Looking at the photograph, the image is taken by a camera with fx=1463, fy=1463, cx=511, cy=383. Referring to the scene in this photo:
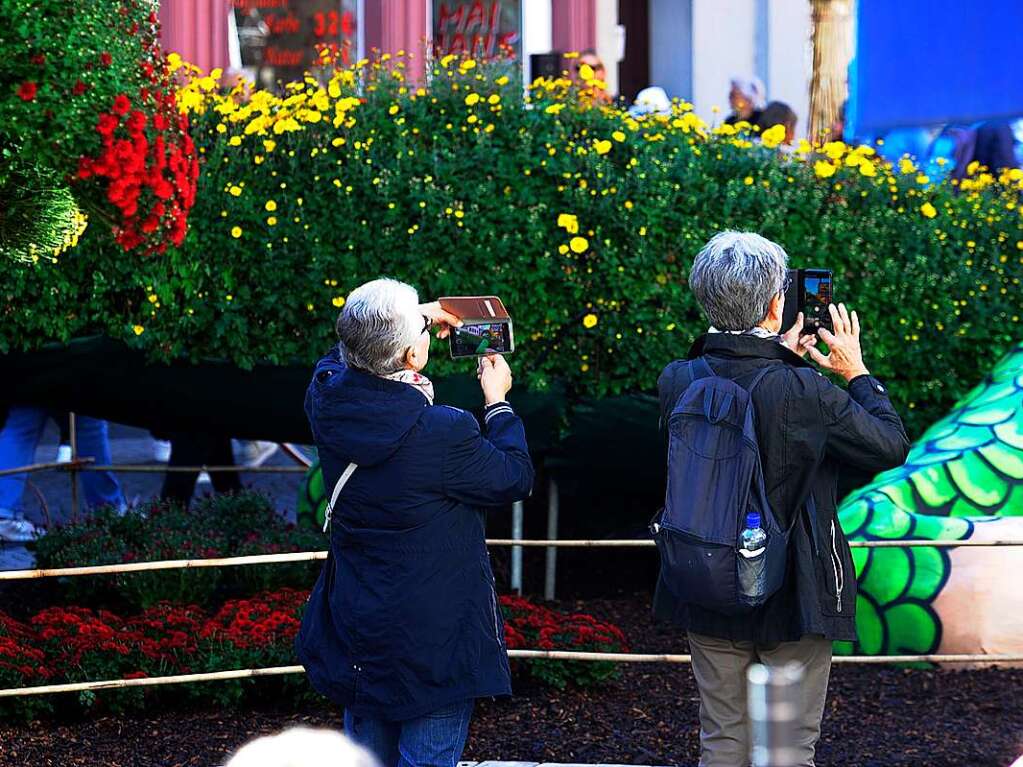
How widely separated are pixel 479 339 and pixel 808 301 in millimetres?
868

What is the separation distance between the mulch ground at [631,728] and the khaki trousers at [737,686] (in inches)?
52.0

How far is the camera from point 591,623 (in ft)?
19.3

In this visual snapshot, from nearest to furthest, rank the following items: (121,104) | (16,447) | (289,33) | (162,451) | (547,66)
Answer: (121,104), (16,447), (547,66), (162,451), (289,33)

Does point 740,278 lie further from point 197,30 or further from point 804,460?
point 197,30

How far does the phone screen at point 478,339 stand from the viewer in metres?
3.65

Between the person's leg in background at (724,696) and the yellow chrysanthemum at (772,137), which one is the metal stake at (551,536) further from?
the person's leg in background at (724,696)

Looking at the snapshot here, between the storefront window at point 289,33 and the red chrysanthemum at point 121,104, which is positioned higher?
the storefront window at point 289,33

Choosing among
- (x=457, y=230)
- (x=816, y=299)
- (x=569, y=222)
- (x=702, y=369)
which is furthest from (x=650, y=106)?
(x=702, y=369)

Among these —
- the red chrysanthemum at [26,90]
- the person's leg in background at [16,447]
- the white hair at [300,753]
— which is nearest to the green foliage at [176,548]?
the person's leg in background at [16,447]

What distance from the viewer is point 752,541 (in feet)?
11.0

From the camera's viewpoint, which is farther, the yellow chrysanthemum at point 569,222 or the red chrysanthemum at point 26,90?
the yellow chrysanthemum at point 569,222

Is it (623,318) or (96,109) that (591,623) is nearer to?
(623,318)

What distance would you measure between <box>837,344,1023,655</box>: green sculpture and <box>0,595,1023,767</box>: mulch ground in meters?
0.18

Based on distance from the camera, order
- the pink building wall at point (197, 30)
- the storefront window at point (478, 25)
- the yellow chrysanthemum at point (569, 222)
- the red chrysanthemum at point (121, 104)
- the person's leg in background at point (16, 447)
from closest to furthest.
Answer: the red chrysanthemum at point (121, 104), the yellow chrysanthemum at point (569, 222), the person's leg in background at point (16, 447), the pink building wall at point (197, 30), the storefront window at point (478, 25)
